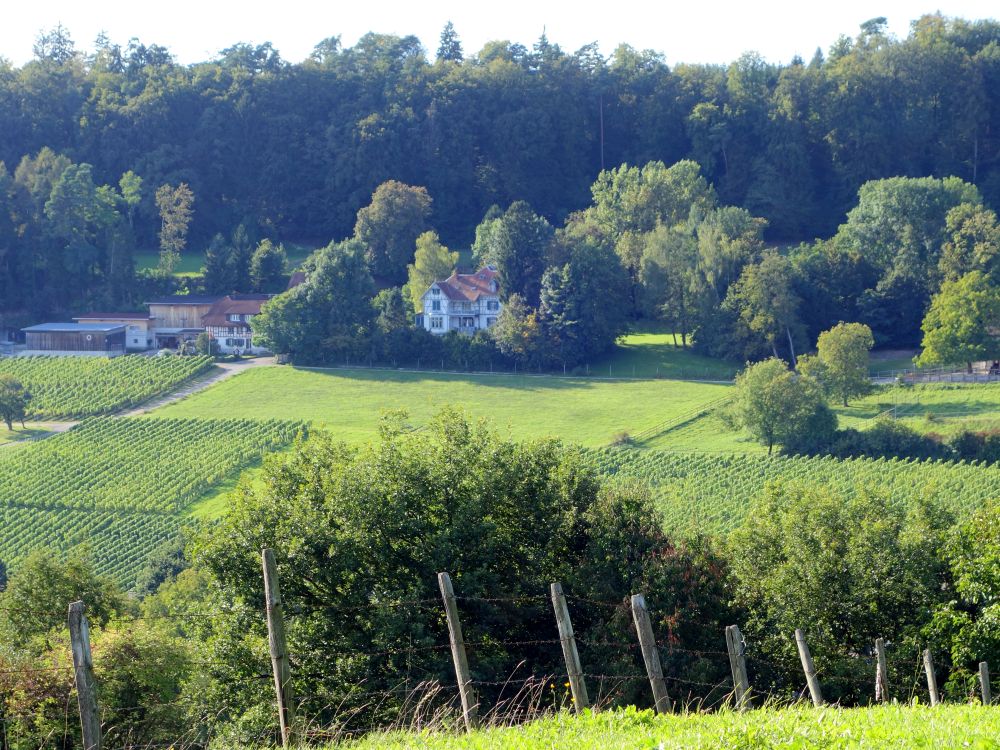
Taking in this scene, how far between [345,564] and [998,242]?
60197 mm

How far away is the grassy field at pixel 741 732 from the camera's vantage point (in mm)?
9148

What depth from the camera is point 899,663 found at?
18562mm

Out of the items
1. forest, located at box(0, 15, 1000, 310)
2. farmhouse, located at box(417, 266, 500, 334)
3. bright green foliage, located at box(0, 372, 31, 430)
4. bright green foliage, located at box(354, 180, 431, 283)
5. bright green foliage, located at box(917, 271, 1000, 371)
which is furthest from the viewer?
forest, located at box(0, 15, 1000, 310)

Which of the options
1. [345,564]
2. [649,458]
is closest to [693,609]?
[345,564]

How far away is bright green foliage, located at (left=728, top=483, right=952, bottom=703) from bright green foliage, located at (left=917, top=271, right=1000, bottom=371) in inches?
1696

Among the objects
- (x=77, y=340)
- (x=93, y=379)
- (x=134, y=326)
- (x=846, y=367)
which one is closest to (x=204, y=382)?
(x=93, y=379)

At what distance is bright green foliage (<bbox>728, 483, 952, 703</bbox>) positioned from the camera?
19.4m

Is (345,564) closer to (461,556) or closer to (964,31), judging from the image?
(461,556)

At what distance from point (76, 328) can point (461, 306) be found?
69.0 ft

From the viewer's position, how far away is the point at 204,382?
67.7 meters

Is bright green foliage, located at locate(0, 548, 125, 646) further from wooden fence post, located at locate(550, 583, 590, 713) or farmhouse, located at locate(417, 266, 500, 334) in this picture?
farmhouse, located at locate(417, 266, 500, 334)

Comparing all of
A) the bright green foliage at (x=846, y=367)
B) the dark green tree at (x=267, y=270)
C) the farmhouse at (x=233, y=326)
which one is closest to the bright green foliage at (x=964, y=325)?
the bright green foliage at (x=846, y=367)

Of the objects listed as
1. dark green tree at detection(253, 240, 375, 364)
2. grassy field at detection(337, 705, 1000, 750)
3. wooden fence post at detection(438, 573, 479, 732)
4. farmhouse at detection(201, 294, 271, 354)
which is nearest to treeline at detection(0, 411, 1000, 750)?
wooden fence post at detection(438, 573, 479, 732)

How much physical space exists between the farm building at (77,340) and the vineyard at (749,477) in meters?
33.7
